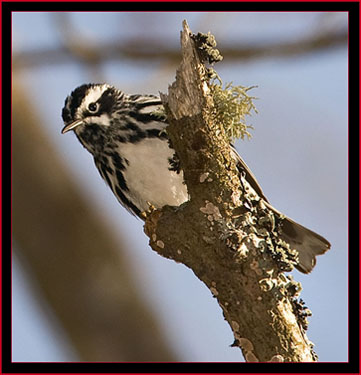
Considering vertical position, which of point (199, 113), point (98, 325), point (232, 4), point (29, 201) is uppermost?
point (232, 4)

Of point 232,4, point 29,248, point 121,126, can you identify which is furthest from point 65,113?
point 232,4

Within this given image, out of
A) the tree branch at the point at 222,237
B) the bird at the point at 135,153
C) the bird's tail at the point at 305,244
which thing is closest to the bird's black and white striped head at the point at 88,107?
the bird at the point at 135,153

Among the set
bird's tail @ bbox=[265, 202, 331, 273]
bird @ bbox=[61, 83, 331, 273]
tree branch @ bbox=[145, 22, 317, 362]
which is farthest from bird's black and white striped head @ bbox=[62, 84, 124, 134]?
tree branch @ bbox=[145, 22, 317, 362]

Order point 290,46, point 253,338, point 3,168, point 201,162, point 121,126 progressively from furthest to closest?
point 121,126
point 3,168
point 290,46
point 201,162
point 253,338

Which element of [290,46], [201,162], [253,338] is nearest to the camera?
[253,338]

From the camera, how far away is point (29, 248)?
165 inches

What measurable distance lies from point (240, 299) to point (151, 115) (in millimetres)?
1549

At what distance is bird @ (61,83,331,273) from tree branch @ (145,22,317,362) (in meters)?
0.87

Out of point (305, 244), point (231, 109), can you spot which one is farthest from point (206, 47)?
point (305, 244)

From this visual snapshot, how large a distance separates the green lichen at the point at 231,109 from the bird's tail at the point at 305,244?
938mm

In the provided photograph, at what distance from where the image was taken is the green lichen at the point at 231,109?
2953mm

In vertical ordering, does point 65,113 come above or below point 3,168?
above

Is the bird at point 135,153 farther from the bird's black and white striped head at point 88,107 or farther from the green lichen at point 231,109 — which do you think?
the green lichen at point 231,109

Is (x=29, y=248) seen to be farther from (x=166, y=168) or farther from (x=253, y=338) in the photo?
(x=253, y=338)
